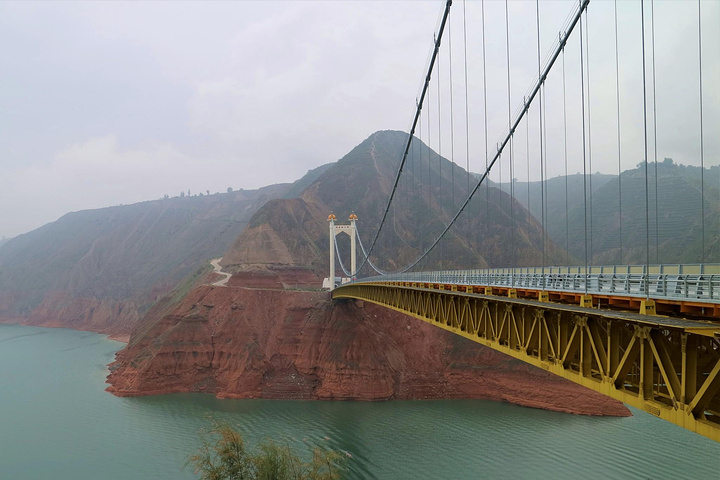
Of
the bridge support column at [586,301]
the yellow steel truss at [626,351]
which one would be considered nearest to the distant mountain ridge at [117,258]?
the yellow steel truss at [626,351]

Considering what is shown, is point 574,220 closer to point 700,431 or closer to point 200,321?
point 200,321

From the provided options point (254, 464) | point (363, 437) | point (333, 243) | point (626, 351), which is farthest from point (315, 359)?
point (626, 351)

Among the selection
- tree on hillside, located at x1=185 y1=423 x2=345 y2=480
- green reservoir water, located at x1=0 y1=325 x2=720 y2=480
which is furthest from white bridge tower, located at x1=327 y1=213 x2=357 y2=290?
tree on hillside, located at x1=185 y1=423 x2=345 y2=480

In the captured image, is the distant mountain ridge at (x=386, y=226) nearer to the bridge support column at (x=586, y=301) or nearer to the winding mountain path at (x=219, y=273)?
the winding mountain path at (x=219, y=273)

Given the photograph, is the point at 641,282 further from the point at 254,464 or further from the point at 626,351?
the point at 254,464

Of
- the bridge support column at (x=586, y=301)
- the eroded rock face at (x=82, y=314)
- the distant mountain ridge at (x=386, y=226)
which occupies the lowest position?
the eroded rock face at (x=82, y=314)

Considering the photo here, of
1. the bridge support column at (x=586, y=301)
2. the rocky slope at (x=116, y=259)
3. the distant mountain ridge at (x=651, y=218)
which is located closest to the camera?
the bridge support column at (x=586, y=301)

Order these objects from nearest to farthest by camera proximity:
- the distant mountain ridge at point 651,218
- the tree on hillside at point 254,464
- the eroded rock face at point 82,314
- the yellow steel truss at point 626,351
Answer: the yellow steel truss at point 626,351 → the tree on hillside at point 254,464 → the distant mountain ridge at point 651,218 → the eroded rock face at point 82,314

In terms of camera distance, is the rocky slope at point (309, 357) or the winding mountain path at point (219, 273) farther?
the winding mountain path at point (219, 273)

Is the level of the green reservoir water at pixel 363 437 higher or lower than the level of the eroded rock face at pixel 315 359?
lower

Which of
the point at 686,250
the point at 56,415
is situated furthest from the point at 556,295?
the point at 686,250
